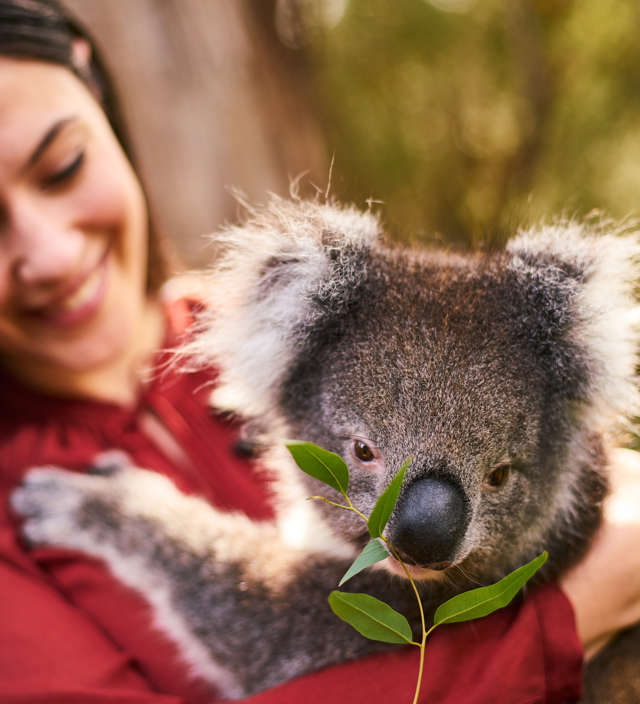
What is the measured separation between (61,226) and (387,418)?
994mm

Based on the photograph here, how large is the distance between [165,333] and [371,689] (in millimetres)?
1217

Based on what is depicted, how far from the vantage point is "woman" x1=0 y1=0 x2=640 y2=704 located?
134cm

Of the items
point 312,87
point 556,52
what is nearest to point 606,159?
point 556,52

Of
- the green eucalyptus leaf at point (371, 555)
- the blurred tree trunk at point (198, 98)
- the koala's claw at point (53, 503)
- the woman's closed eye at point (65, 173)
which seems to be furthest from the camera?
the blurred tree trunk at point (198, 98)

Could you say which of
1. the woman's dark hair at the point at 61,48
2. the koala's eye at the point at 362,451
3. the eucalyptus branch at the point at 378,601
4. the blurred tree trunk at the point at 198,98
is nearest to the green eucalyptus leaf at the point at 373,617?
the eucalyptus branch at the point at 378,601

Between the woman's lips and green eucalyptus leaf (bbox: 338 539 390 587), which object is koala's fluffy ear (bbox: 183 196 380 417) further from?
green eucalyptus leaf (bbox: 338 539 390 587)

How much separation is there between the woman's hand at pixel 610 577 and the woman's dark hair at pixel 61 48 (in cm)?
160

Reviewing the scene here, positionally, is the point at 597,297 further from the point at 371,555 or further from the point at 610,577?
the point at 371,555

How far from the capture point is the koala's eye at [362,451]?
1.33 meters

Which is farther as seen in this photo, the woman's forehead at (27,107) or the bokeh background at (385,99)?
the bokeh background at (385,99)

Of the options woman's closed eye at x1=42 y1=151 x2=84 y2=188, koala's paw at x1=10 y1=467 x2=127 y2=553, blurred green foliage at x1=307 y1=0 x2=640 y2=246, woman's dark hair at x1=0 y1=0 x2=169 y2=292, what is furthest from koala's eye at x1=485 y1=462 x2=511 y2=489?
blurred green foliage at x1=307 y1=0 x2=640 y2=246

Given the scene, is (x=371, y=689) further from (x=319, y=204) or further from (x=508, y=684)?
(x=319, y=204)

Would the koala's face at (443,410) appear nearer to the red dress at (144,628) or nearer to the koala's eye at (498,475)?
the koala's eye at (498,475)

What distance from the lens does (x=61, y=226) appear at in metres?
1.64
